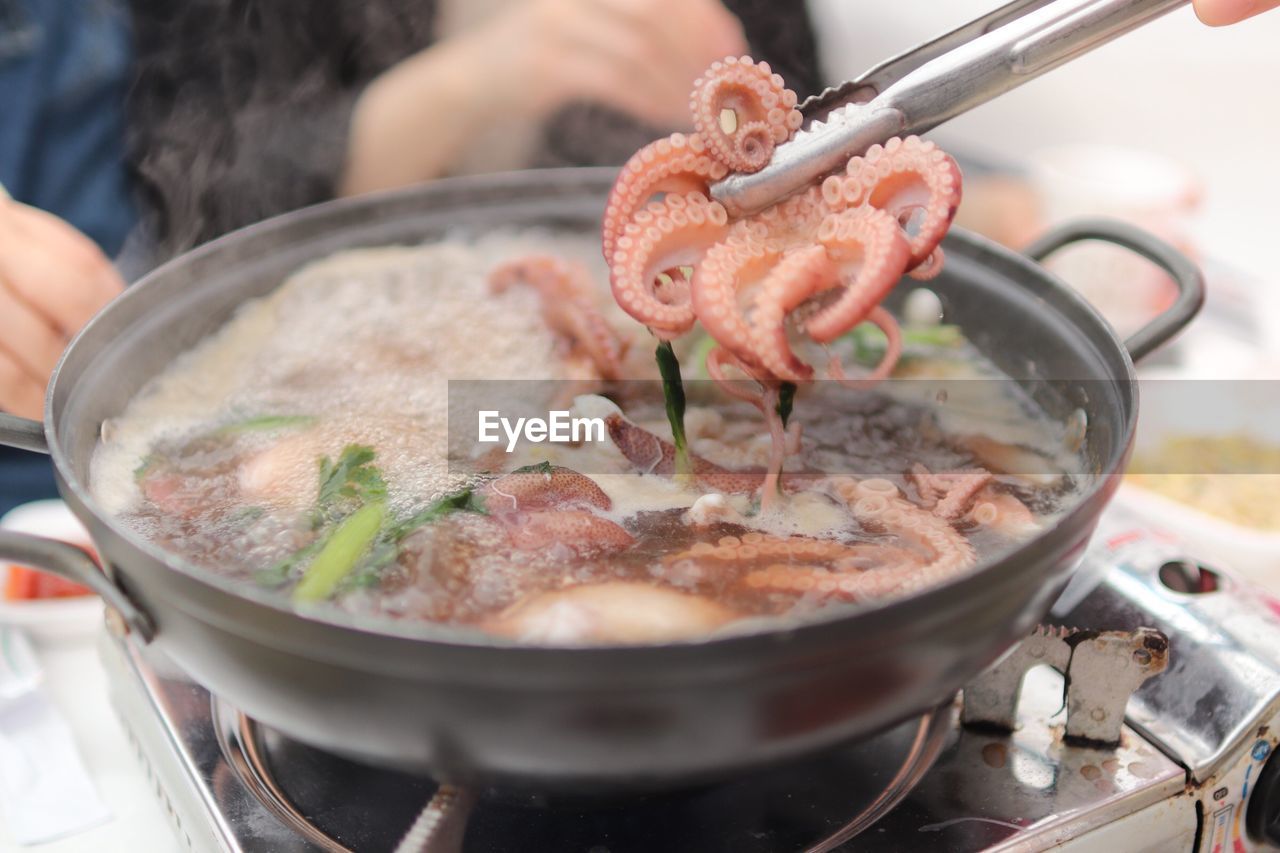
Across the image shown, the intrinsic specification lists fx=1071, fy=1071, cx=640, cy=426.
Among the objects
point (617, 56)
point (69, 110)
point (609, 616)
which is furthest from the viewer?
point (617, 56)

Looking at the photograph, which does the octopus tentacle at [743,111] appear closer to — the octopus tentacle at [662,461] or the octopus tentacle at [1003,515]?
the octopus tentacle at [662,461]

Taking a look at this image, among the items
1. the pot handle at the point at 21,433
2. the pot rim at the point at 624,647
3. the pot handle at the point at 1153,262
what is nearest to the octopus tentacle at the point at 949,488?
the pot rim at the point at 624,647

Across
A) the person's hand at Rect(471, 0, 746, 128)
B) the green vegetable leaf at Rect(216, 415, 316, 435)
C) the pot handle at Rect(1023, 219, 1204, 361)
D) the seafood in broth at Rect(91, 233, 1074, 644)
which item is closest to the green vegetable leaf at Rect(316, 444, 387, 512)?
the seafood in broth at Rect(91, 233, 1074, 644)

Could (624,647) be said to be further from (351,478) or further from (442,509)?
(351,478)

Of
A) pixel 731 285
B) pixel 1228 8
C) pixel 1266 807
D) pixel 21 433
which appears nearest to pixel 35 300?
pixel 21 433

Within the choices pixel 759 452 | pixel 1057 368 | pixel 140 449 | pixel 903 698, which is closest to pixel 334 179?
pixel 140 449

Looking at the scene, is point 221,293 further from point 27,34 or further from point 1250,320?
point 1250,320

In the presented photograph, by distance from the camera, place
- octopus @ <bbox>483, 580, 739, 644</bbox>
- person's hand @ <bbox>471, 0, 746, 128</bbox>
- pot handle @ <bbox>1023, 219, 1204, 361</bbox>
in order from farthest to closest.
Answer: person's hand @ <bbox>471, 0, 746, 128</bbox> < pot handle @ <bbox>1023, 219, 1204, 361</bbox> < octopus @ <bbox>483, 580, 739, 644</bbox>

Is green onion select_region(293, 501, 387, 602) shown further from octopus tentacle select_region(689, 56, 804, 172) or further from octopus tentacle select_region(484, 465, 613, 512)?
octopus tentacle select_region(689, 56, 804, 172)
